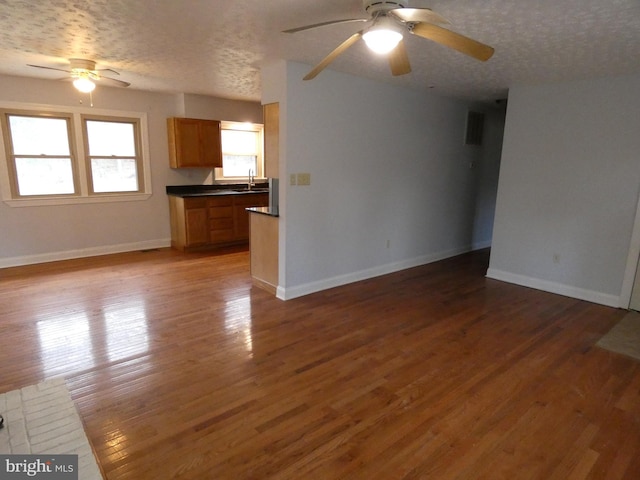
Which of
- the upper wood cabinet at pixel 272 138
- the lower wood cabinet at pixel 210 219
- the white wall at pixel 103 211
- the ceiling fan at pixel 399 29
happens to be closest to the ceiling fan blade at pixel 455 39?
the ceiling fan at pixel 399 29

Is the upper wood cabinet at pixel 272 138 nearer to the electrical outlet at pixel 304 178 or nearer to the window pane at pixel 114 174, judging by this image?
the electrical outlet at pixel 304 178

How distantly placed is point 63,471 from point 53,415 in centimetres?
46

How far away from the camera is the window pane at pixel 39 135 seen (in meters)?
4.77

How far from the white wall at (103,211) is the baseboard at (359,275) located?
3097 millimetres

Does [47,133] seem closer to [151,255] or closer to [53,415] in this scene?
[151,255]

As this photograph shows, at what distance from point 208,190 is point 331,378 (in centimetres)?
466

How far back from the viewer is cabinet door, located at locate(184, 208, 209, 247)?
5.69 meters

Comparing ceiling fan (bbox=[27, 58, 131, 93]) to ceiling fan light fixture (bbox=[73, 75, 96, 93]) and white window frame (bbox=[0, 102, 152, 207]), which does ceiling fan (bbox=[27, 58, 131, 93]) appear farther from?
white window frame (bbox=[0, 102, 152, 207])

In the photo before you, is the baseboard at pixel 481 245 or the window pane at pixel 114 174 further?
the baseboard at pixel 481 245

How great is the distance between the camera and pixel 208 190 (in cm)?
639

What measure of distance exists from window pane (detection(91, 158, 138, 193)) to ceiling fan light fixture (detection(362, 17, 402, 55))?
479 centimetres

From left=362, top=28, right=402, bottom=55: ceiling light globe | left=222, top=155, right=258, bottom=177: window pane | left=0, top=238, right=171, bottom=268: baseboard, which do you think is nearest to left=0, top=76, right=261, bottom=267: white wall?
left=0, top=238, right=171, bottom=268: baseboard

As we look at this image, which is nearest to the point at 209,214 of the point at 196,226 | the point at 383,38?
the point at 196,226

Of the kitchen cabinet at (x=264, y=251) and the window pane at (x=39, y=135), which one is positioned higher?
the window pane at (x=39, y=135)
